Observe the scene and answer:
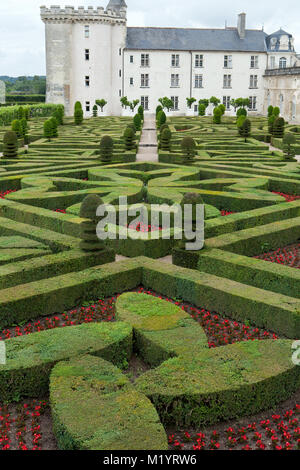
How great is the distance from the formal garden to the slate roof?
4124 cm

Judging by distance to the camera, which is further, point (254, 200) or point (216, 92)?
point (216, 92)

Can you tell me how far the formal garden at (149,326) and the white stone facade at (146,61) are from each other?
38.8 m

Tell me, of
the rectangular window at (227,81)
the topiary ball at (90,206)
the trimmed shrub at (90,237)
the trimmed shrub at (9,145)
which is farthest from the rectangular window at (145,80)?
the topiary ball at (90,206)

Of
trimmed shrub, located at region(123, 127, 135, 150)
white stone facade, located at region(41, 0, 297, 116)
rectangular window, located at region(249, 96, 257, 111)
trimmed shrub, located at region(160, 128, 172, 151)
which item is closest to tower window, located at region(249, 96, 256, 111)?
rectangular window, located at region(249, 96, 257, 111)

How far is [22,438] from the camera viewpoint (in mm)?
4797

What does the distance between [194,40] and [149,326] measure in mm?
50024

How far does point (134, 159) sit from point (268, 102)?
112ft

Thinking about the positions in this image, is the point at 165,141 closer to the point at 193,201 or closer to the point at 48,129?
the point at 48,129

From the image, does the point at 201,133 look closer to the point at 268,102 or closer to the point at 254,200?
the point at 254,200

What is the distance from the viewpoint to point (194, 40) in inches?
2040

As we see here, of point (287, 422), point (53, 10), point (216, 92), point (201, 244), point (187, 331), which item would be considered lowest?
point (287, 422)

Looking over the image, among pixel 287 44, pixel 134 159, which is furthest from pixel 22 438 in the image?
pixel 287 44

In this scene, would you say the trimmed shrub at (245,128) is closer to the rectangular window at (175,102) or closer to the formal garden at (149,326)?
the formal garden at (149,326)

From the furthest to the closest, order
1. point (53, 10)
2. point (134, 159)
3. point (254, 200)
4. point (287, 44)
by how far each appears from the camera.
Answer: point (287, 44), point (53, 10), point (134, 159), point (254, 200)
